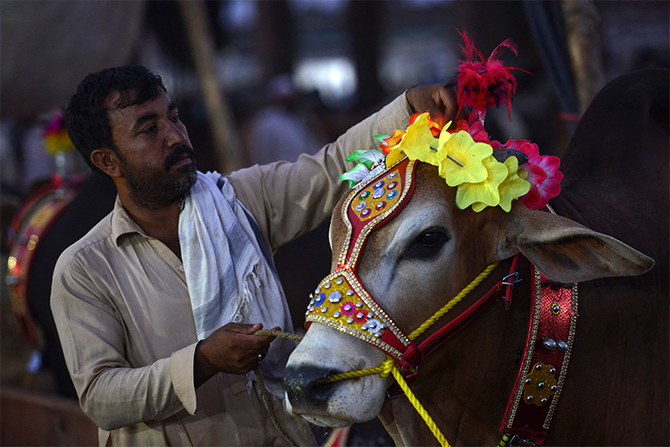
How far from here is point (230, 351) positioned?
6.84 ft

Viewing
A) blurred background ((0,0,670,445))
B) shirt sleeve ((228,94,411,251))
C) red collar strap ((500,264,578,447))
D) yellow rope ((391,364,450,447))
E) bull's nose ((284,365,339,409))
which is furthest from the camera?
blurred background ((0,0,670,445))

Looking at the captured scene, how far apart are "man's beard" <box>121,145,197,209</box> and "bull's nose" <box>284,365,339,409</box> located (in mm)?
901

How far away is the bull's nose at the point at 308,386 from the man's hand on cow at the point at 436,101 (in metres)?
0.90

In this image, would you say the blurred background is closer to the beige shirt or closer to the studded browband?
the beige shirt

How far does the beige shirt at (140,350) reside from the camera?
2.19 meters

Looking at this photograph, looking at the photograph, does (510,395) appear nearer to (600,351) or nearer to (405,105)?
(600,351)

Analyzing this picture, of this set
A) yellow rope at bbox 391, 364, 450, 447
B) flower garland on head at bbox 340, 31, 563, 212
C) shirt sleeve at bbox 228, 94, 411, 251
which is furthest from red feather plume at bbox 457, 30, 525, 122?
yellow rope at bbox 391, 364, 450, 447

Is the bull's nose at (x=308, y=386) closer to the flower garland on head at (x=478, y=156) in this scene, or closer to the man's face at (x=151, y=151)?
the flower garland on head at (x=478, y=156)

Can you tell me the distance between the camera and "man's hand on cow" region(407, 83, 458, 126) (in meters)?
2.40

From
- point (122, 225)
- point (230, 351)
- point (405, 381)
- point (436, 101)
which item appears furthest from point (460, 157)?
point (122, 225)

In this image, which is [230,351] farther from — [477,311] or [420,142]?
[420,142]

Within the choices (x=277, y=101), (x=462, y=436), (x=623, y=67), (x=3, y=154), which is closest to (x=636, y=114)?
(x=462, y=436)

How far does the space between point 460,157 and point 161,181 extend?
103cm

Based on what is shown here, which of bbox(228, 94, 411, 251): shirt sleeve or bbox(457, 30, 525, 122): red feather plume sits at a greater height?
bbox(457, 30, 525, 122): red feather plume
